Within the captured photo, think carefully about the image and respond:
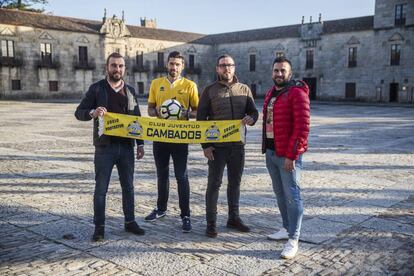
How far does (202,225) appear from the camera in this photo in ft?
15.5

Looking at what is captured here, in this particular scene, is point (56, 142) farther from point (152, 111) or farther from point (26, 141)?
point (152, 111)

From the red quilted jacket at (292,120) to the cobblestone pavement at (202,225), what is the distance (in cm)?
108

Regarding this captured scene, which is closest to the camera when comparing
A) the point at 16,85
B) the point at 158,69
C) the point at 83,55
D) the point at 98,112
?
the point at 98,112

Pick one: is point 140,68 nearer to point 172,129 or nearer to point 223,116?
point 172,129

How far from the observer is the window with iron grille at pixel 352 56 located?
37.1 m

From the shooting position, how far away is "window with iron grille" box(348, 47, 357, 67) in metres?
37.1

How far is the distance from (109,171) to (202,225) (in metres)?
1.30

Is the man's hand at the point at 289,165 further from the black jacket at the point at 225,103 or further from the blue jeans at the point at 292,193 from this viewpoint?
the black jacket at the point at 225,103

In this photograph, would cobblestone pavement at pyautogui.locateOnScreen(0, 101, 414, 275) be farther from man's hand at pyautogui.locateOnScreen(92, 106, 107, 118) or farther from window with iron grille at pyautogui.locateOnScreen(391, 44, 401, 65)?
window with iron grille at pyautogui.locateOnScreen(391, 44, 401, 65)

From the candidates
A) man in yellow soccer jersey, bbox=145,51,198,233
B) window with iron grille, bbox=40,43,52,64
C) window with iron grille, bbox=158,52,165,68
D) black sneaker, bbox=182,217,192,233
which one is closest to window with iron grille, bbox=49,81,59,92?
window with iron grille, bbox=40,43,52,64

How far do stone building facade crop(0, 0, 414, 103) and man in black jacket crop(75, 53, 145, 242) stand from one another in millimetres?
34408

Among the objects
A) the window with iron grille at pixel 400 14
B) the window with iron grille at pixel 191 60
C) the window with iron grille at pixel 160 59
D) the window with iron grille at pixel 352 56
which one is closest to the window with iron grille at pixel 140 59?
the window with iron grille at pixel 160 59

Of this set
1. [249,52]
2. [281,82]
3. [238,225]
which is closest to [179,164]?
[238,225]

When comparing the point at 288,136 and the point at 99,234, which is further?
the point at 99,234
